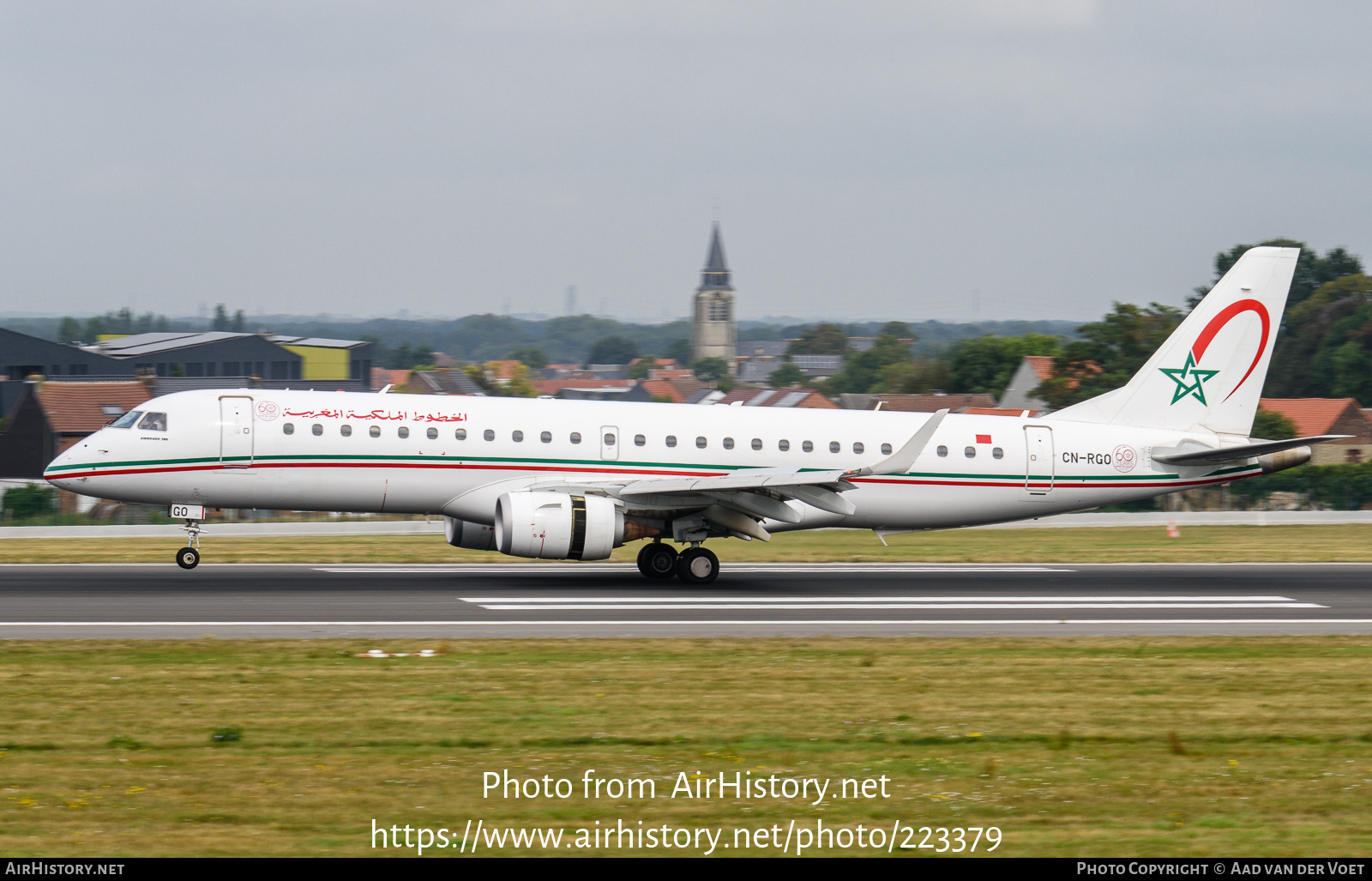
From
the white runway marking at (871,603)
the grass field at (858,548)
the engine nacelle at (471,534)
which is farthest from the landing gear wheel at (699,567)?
the grass field at (858,548)

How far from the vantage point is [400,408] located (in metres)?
24.8

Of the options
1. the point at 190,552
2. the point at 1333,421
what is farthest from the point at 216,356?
the point at 190,552

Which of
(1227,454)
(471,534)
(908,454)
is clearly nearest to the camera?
(908,454)

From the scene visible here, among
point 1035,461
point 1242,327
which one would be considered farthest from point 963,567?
point 1242,327

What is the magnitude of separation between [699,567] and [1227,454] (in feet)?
36.5

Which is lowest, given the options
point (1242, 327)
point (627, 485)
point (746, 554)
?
point (746, 554)

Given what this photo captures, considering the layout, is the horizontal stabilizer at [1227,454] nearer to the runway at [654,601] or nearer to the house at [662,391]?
the runway at [654,601]

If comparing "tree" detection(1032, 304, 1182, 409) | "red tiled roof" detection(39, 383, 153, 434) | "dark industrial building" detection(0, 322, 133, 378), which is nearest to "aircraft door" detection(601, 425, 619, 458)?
"red tiled roof" detection(39, 383, 153, 434)

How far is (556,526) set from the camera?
23.0 meters

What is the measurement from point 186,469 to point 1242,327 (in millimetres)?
21670

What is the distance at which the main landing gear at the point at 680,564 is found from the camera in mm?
25156

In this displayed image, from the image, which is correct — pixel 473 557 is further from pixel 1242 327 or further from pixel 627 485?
pixel 1242 327

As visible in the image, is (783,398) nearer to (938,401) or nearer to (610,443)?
(938,401)

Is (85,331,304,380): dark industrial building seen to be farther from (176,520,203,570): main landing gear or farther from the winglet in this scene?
the winglet
